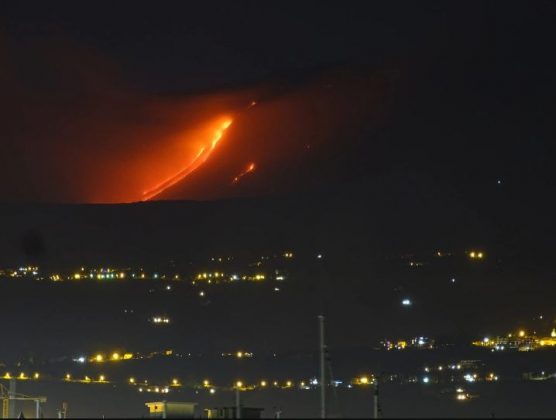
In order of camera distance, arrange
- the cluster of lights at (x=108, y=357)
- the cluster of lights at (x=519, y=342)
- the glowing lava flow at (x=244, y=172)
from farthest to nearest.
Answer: the glowing lava flow at (x=244, y=172) → the cluster of lights at (x=519, y=342) → the cluster of lights at (x=108, y=357)

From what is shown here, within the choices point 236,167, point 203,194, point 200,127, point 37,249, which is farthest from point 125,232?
point 200,127

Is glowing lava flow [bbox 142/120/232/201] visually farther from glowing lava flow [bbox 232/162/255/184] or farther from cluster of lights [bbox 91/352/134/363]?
cluster of lights [bbox 91/352/134/363]

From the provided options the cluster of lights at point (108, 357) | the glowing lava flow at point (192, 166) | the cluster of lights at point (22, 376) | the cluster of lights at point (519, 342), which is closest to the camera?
the cluster of lights at point (22, 376)

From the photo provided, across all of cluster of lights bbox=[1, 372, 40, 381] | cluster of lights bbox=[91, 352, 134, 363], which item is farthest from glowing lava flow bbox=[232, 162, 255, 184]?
cluster of lights bbox=[1, 372, 40, 381]

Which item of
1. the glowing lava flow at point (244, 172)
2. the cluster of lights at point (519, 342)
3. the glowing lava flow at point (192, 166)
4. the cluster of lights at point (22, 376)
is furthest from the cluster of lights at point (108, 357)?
the glowing lava flow at point (192, 166)

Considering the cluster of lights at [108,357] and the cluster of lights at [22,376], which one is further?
the cluster of lights at [108,357]

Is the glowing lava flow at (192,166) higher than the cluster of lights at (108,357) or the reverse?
higher

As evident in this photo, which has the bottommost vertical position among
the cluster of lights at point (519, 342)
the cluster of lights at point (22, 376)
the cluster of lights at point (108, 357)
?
the cluster of lights at point (22, 376)

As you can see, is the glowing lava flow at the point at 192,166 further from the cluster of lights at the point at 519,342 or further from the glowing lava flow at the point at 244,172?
the cluster of lights at the point at 519,342

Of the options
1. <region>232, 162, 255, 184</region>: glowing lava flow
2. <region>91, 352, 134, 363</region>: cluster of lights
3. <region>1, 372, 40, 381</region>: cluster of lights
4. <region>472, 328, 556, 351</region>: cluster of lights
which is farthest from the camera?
<region>232, 162, 255, 184</region>: glowing lava flow
